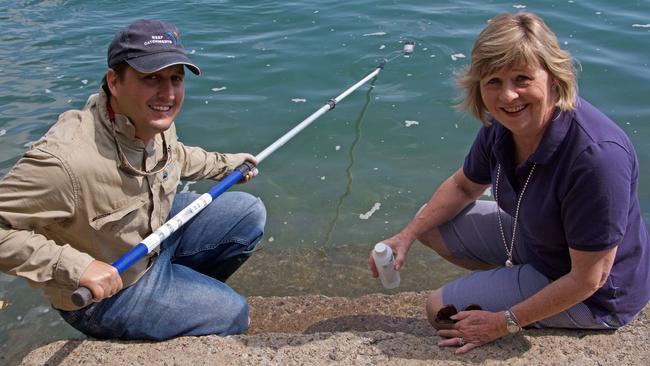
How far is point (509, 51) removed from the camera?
102 inches

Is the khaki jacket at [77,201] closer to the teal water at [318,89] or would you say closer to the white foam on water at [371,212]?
the teal water at [318,89]

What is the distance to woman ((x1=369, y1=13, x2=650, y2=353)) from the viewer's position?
2510mm

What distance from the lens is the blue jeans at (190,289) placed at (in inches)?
123

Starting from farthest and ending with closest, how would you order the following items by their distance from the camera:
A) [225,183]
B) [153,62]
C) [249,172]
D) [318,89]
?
[318,89], [249,172], [225,183], [153,62]

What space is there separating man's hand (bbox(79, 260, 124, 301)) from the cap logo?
1025mm

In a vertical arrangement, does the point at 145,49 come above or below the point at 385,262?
above

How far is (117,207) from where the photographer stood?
2947 mm

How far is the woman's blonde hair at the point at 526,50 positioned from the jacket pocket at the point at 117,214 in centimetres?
174

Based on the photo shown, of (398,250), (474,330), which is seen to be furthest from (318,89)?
(474,330)

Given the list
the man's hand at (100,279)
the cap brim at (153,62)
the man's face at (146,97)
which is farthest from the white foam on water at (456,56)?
the man's hand at (100,279)

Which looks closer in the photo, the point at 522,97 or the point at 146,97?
the point at 522,97

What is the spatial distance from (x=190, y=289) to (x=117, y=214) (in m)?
0.62

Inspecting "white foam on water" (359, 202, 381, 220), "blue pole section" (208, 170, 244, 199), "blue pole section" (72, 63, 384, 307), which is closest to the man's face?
"blue pole section" (72, 63, 384, 307)

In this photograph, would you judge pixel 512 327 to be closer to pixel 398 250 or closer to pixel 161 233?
pixel 398 250
